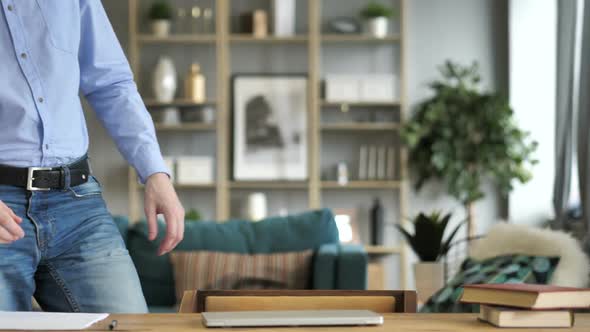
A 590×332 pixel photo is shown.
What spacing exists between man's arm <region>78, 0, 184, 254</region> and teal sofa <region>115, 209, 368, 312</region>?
2.26 metres

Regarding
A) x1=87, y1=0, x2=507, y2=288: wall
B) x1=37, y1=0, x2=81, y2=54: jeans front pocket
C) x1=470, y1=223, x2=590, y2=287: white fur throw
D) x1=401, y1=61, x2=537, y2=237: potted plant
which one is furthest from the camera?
x1=87, y1=0, x2=507, y2=288: wall

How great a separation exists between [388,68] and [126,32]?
2.00m

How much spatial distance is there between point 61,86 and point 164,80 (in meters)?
4.86

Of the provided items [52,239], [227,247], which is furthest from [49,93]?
[227,247]

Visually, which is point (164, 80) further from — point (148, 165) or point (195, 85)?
point (148, 165)

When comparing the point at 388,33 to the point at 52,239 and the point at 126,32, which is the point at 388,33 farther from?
the point at 52,239

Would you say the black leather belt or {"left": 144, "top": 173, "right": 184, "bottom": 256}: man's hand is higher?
the black leather belt

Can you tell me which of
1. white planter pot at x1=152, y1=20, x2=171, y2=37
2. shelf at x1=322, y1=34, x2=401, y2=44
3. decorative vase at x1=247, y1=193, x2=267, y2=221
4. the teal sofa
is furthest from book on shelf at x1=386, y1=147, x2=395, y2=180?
the teal sofa

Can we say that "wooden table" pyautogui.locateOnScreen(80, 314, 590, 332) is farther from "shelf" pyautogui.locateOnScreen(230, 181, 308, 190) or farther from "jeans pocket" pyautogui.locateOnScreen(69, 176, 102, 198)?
"shelf" pyautogui.locateOnScreen(230, 181, 308, 190)

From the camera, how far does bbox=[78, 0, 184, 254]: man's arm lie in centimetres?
190

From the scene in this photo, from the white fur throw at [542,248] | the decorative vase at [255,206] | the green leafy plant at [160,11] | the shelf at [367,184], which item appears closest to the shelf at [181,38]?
the green leafy plant at [160,11]

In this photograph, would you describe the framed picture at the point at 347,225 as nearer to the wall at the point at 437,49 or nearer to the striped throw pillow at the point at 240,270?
the wall at the point at 437,49

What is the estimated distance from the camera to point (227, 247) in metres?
4.29

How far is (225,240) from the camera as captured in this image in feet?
14.1
